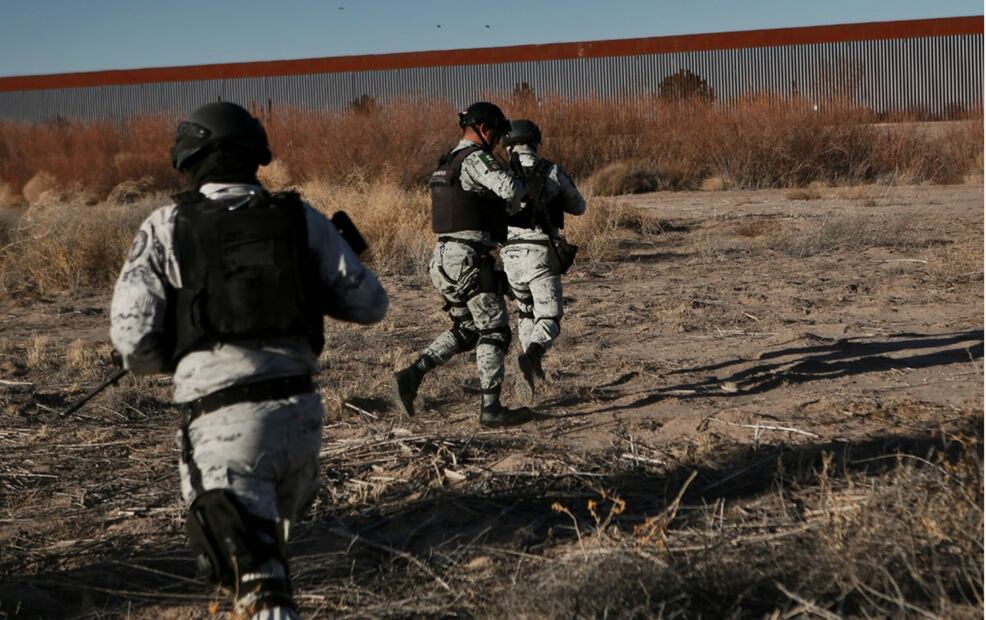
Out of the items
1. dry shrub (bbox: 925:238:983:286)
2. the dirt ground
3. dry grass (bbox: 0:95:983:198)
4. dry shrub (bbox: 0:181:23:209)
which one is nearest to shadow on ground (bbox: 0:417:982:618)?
the dirt ground

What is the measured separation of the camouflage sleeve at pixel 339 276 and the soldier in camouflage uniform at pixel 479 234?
9.79 feet

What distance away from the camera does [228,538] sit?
317 cm

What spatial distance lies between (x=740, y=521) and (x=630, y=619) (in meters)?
1.24

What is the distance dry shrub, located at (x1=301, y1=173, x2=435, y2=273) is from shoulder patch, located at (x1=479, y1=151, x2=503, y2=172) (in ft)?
18.9

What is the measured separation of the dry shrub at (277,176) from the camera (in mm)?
22156

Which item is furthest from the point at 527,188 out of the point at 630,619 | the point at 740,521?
the point at 630,619

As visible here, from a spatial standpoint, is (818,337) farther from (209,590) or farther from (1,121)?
(1,121)

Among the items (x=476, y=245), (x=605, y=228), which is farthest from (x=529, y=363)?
(x=605, y=228)

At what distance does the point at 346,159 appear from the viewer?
2267 cm

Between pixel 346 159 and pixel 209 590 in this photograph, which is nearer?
pixel 209 590

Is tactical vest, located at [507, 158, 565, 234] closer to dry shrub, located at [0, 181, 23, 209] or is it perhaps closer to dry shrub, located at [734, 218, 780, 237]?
dry shrub, located at [734, 218, 780, 237]

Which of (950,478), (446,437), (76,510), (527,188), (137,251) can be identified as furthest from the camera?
(527,188)

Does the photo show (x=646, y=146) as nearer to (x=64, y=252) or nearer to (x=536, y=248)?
(x=64, y=252)

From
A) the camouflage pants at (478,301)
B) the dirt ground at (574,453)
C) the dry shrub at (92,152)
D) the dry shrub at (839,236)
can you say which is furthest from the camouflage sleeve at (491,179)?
the dry shrub at (92,152)
